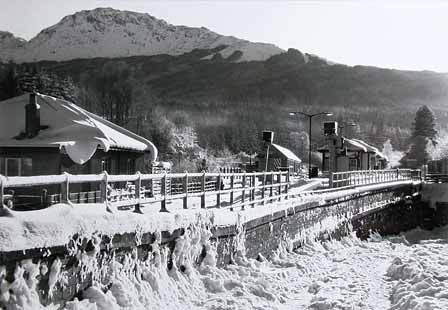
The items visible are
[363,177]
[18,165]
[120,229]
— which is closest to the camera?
[120,229]

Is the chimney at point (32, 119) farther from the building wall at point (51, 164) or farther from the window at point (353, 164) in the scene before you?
the window at point (353, 164)

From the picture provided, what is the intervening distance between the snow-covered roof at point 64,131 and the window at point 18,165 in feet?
2.69

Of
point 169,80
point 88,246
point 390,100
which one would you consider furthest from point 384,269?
point 390,100

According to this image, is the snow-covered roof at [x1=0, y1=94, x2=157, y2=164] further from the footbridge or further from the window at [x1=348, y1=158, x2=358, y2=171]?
the window at [x1=348, y1=158, x2=358, y2=171]

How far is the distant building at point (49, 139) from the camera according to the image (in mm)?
18922

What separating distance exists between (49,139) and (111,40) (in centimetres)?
5786

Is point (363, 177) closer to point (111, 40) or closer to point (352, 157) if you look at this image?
point (352, 157)

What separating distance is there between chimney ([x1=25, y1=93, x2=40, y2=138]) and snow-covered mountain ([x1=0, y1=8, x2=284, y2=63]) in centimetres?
220

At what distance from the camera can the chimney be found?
64.7 ft

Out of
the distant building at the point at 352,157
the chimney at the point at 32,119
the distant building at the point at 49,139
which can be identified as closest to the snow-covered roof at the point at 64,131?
the distant building at the point at 49,139

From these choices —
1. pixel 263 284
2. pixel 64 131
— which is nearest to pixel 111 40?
pixel 64 131

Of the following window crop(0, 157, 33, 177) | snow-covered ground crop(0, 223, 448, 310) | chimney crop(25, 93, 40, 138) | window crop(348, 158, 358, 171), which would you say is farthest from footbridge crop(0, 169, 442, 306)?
window crop(348, 158, 358, 171)

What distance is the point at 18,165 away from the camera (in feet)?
64.6

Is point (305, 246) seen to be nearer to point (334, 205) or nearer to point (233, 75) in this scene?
point (334, 205)
